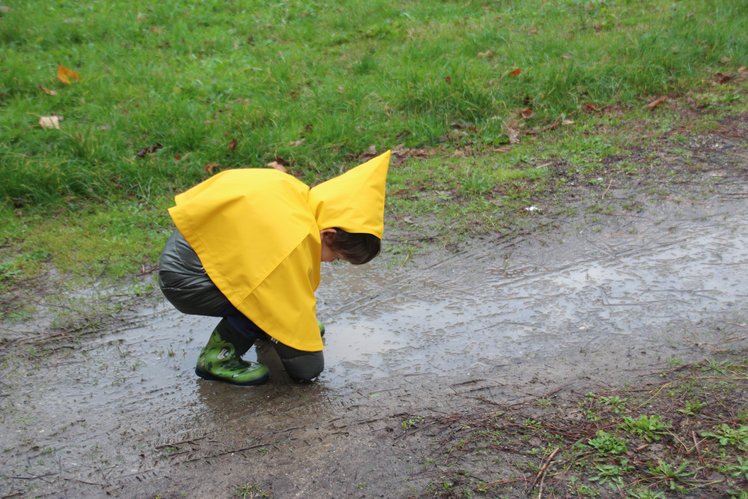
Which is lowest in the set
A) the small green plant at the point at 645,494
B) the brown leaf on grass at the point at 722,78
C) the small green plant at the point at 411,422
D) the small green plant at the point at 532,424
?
the brown leaf on grass at the point at 722,78

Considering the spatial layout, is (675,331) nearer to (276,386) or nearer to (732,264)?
(732,264)

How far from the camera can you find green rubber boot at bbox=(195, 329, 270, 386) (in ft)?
10.8

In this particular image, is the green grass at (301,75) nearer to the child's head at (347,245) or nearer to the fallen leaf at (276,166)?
the fallen leaf at (276,166)

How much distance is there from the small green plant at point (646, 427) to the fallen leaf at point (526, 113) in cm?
362

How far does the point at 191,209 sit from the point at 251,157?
2605 mm

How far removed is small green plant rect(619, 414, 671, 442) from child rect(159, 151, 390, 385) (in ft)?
3.87

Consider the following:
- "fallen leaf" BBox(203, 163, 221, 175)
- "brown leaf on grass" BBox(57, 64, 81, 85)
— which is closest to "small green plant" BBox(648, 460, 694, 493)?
"fallen leaf" BBox(203, 163, 221, 175)

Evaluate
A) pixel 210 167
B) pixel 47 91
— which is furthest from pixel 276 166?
pixel 47 91

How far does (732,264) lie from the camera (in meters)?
4.02

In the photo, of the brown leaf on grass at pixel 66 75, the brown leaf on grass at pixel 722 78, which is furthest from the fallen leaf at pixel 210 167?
the brown leaf on grass at pixel 722 78

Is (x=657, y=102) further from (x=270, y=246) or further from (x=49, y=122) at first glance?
(x=49, y=122)

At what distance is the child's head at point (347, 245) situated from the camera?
3.16 metres

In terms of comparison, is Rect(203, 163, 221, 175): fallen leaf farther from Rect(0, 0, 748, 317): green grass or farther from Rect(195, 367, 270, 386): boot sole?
Rect(195, 367, 270, 386): boot sole

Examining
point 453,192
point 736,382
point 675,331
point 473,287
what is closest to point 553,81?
point 453,192
